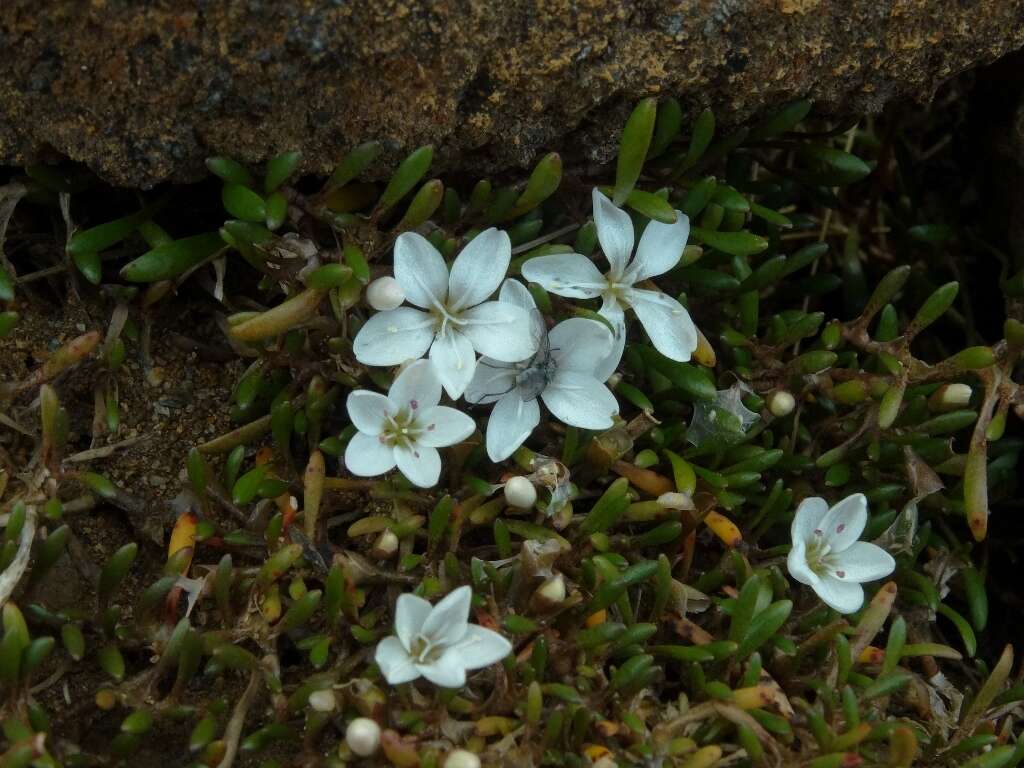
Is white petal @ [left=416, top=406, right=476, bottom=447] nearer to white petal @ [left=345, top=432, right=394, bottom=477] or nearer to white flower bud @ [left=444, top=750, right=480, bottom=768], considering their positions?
white petal @ [left=345, top=432, right=394, bottom=477]

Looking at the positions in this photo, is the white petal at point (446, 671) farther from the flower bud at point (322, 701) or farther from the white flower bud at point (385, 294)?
the white flower bud at point (385, 294)

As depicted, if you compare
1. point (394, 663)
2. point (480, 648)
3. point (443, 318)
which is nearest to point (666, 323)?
point (443, 318)

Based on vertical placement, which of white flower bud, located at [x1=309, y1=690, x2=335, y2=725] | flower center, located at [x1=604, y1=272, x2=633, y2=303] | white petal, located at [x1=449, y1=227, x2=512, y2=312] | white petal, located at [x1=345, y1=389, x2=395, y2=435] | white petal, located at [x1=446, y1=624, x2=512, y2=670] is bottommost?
white flower bud, located at [x1=309, y1=690, x2=335, y2=725]

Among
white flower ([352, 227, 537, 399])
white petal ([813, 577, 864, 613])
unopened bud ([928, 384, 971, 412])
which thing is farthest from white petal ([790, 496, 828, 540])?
white flower ([352, 227, 537, 399])

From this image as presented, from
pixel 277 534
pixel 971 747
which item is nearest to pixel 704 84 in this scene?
pixel 277 534

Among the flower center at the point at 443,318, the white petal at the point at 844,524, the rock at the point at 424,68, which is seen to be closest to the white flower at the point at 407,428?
the flower center at the point at 443,318

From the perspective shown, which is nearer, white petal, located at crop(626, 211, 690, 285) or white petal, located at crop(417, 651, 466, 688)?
white petal, located at crop(417, 651, 466, 688)

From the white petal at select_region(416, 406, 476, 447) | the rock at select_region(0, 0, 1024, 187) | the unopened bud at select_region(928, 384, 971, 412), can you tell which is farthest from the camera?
the unopened bud at select_region(928, 384, 971, 412)

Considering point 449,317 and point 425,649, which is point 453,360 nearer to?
point 449,317

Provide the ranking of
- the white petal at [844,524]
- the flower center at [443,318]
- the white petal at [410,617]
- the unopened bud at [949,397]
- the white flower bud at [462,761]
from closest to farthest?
the white flower bud at [462,761] → the white petal at [410,617] → the flower center at [443,318] → the white petal at [844,524] → the unopened bud at [949,397]
